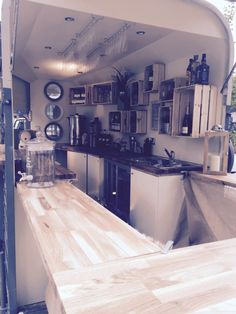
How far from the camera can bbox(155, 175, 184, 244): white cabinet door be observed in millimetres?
2875

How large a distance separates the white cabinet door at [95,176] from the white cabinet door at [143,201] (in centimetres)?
103

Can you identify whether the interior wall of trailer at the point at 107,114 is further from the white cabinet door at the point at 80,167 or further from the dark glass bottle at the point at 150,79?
the white cabinet door at the point at 80,167

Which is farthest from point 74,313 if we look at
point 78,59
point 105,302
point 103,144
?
point 103,144

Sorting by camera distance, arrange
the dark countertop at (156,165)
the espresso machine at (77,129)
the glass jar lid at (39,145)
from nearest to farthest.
A: the glass jar lid at (39,145), the dark countertop at (156,165), the espresso machine at (77,129)

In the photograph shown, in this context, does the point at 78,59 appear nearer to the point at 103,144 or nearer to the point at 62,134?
the point at 103,144

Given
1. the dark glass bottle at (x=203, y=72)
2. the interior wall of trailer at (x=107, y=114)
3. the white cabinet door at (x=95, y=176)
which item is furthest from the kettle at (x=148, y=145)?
the dark glass bottle at (x=203, y=72)

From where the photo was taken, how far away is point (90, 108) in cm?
599

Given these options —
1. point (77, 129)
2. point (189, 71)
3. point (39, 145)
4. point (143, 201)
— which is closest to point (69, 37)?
point (189, 71)

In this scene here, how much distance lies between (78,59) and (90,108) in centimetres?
207

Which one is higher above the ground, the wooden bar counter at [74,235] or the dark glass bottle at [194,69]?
the dark glass bottle at [194,69]

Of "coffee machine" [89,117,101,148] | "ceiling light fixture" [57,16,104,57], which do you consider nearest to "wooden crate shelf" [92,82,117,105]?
"coffee machine" [89,117,101,148]

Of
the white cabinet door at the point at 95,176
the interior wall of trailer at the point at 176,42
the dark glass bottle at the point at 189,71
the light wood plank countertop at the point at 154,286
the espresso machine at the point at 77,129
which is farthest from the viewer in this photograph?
the espresso machine at the point at 77,129

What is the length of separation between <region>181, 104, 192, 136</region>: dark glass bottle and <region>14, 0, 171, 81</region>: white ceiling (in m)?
0.87

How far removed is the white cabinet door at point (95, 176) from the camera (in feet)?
14.0
